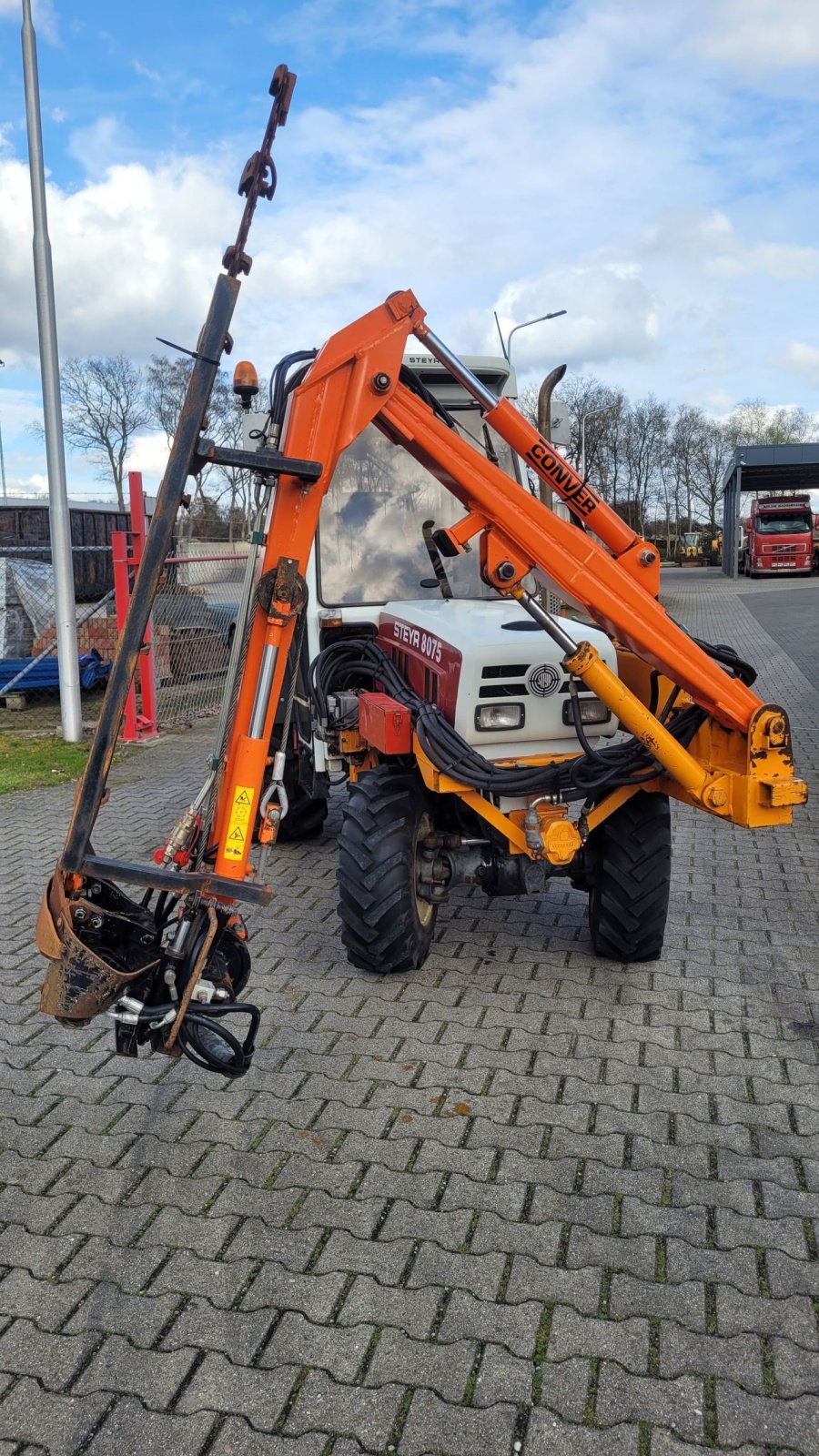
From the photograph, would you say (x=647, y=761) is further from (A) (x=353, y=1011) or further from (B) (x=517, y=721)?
(A) (x=353, y=1011)

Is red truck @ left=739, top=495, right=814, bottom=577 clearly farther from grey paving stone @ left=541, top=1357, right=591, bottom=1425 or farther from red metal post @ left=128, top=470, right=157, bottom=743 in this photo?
grey paving stone @ left=541, top=1357, right=591, bottom=1425

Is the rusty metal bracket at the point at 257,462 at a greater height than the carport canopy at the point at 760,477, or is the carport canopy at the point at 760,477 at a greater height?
the carport canopy at the point at 760,477

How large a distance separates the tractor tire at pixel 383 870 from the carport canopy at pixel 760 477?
3177 centimetres

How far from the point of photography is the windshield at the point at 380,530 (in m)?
6.31

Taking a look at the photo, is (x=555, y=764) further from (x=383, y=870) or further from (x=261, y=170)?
(x=261, y=170)

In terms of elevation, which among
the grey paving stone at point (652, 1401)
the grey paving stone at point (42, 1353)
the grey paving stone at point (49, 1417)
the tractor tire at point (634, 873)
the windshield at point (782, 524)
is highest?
the windshield at point (782, 524)

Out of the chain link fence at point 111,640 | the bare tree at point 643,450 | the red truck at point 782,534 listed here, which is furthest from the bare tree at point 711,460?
the chain link fence at point 111,640

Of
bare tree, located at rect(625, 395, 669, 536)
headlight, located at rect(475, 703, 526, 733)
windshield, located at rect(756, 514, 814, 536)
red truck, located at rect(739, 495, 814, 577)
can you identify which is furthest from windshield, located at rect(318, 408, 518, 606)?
bare tree, located at rect(625, 395, 669, 536)

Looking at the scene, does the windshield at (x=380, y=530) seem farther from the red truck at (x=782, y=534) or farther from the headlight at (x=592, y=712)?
the red truck at (x=782, y=534)

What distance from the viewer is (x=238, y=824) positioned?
3365mm

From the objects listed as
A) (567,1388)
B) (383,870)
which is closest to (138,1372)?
(567,1388)

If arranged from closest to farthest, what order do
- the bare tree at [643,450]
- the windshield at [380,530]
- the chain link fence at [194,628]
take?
the windshield at [380,530]
the chain link fence at [194,628]
the bare tree at [643,450]

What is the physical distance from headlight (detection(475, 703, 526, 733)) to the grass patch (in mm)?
5577

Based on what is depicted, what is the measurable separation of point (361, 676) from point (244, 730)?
2436mm
